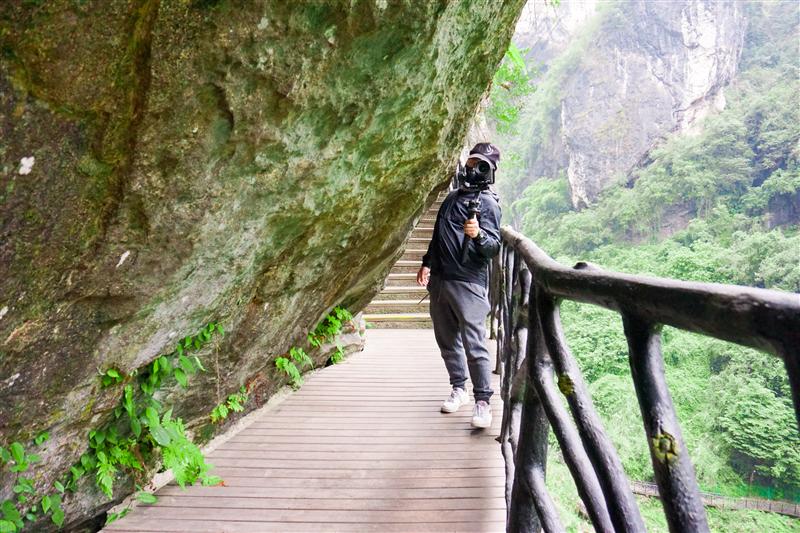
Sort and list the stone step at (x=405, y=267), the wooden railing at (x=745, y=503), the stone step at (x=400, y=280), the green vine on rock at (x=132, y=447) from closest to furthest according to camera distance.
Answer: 1. the green vine on rock at (x=132, y=447)
2. the stone step at (x=400, y=280)
3. the stone step at (x=405, y=267)
4. the wooden railing at (x=745, y=503)

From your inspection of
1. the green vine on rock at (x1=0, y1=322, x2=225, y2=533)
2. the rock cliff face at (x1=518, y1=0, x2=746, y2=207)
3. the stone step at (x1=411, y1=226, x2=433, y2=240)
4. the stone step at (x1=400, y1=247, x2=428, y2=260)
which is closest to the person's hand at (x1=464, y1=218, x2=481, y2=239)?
the green vine on rock at (x1=0, y1=322, x2=225, y2=533)

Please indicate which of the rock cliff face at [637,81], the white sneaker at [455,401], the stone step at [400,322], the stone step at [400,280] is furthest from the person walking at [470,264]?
the rock cliff face at [637,81]

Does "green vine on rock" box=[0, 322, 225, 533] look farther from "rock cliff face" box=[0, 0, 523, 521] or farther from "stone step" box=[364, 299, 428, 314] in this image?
"stone step" box=[364, 299, 428, 314]

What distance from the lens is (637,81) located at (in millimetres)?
40531

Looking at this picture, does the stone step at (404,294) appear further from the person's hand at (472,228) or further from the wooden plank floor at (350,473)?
the person's hand at (472,228)

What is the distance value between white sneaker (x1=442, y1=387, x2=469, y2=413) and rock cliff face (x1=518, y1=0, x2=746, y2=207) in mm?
38217

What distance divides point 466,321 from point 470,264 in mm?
376

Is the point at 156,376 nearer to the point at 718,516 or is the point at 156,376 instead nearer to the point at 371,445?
the point at 371,445

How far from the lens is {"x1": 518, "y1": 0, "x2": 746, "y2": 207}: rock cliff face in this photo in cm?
3853

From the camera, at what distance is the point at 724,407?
1297 cm

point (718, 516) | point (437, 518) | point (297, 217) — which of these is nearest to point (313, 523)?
point (437, 518)

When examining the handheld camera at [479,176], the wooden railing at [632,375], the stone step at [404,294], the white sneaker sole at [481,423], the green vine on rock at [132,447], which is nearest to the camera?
the wooden railing at [632,375]

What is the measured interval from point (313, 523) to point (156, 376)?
988 millimetres

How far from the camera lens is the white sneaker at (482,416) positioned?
125 inches
